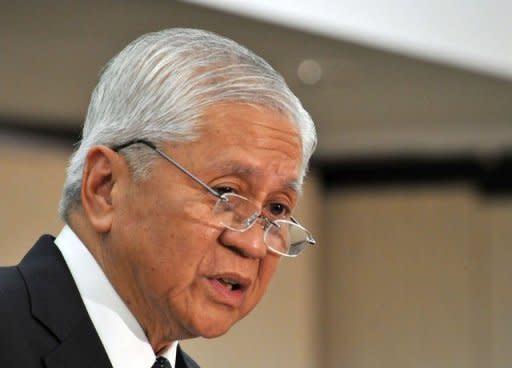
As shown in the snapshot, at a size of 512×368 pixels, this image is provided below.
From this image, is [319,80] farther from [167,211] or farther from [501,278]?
[167,211]

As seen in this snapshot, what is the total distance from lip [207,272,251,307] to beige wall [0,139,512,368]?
7722mm

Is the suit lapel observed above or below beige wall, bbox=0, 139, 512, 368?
below

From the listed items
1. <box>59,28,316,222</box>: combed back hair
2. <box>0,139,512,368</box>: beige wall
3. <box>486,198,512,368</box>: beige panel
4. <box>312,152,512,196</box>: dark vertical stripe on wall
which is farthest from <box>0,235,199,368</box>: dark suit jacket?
<box>486,198,512,368</box>: beige panel

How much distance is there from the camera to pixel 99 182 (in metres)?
1.58

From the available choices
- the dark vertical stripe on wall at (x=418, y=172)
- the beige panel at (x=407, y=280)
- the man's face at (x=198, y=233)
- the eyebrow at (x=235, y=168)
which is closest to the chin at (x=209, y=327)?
the man's face at (x=198, y=233)

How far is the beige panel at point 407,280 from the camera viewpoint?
10.3 m

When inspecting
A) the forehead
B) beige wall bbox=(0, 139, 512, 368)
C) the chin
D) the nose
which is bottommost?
the chin

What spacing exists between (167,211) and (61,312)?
0.21 meters

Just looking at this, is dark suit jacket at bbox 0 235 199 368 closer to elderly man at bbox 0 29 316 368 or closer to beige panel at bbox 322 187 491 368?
elderly man at bbox 0 29 316 368

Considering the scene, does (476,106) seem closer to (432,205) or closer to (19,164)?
(432,205)

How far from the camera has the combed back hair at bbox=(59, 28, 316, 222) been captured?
1.54 m

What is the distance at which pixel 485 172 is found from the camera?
33.4ft

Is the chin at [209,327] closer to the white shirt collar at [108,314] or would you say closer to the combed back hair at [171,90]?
the white shirt collar at [108,314]

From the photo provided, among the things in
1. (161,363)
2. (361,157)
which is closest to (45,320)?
(161,363)
